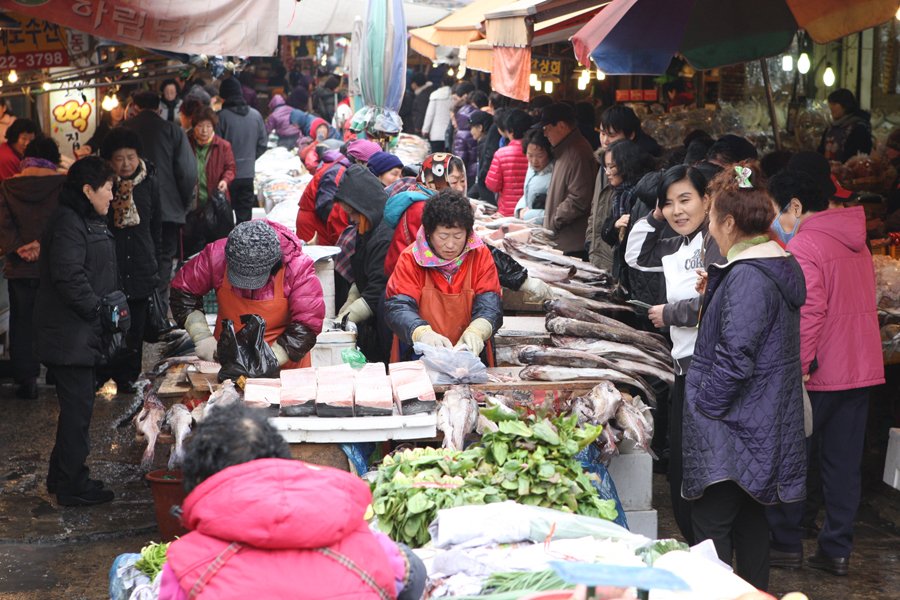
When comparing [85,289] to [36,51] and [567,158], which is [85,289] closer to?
[36,51]

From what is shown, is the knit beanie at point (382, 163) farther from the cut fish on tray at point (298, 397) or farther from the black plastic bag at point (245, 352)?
the cut fish on tray at point (298, 397)

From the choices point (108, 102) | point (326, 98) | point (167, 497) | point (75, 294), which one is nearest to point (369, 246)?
point (75, 294)

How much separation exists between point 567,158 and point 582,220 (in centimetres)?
58

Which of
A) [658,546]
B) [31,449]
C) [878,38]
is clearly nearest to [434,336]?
[658,546]

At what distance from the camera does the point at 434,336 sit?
17.7 ft

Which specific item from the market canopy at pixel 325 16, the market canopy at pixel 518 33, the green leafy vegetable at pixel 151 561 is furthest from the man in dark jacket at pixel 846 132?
the green leafy vegetable at pixel 151 561

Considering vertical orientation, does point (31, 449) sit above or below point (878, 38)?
below

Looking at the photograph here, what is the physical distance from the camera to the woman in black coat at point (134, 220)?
324 inches

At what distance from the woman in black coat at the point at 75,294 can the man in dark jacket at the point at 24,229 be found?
1790 mm

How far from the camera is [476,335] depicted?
5520mm

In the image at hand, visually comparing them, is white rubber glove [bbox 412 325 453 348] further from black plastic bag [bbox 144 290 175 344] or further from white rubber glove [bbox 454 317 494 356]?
black plastic bag [bbox 144 290 175 344]

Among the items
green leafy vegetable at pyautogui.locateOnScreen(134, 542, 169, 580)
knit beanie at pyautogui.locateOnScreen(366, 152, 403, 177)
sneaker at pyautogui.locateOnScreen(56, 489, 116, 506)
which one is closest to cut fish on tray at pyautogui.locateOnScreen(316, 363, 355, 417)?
green leafy vegetable at pyautogui.locateOnScreen(134, 542, 169, 580)

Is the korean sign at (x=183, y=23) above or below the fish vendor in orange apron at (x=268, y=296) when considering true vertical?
above

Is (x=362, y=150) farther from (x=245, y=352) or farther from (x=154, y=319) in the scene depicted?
(x=245, y=352)
